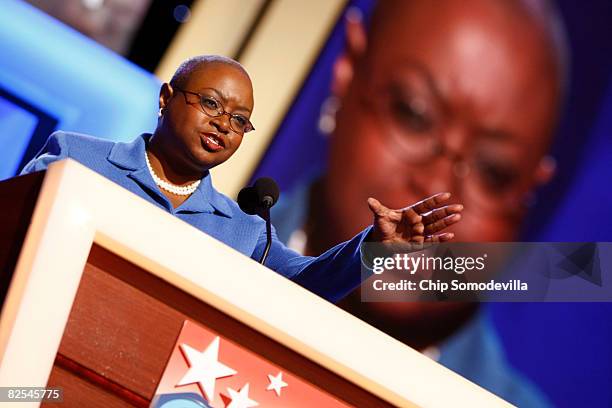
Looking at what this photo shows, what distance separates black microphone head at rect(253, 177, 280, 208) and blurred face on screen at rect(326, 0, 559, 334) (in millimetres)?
1446

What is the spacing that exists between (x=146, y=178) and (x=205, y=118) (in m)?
0.14

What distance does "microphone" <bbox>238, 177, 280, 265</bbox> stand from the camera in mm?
1355

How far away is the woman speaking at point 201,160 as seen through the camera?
4.26 ft

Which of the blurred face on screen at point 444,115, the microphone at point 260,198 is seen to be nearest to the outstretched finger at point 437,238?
the microphone at point 260,198

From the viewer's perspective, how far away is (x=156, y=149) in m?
1.41

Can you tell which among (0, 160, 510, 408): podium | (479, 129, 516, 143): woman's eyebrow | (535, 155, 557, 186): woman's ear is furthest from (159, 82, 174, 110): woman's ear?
(535, 155, 557, 186): woman's ear

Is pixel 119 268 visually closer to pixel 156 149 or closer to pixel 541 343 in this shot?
pixel 156 149

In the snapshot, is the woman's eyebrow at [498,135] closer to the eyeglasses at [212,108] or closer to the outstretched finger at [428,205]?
the eyeglasses at [212,108]

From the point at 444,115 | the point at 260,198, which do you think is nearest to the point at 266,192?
the point at 260,198

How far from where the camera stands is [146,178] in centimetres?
133

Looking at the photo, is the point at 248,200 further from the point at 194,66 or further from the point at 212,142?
the point at 194,66

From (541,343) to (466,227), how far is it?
45cm

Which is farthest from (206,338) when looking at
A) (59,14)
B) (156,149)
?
(59,14)

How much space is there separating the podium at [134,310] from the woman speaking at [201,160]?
366mm
